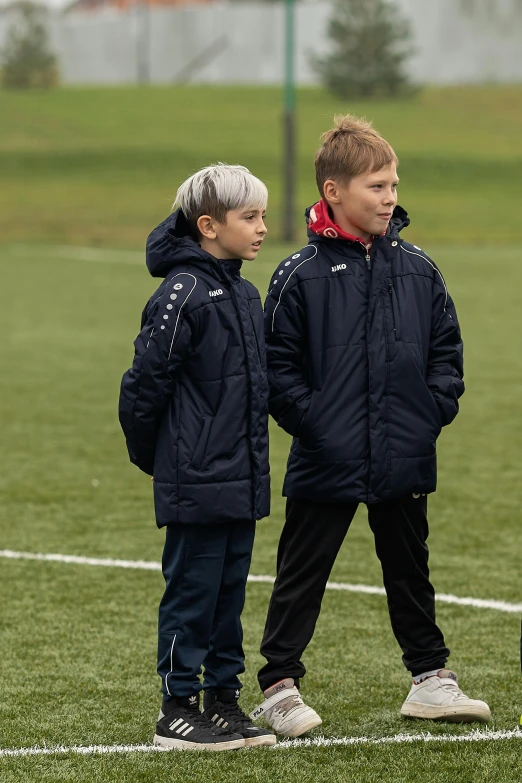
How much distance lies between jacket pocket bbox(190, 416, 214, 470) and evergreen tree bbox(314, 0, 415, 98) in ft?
141

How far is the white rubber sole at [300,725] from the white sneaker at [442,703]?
302 millimetres

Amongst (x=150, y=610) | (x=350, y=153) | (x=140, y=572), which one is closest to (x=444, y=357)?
(x=350, y=153)

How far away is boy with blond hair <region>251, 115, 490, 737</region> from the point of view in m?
3.81

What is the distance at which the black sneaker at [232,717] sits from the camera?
12.2 ft

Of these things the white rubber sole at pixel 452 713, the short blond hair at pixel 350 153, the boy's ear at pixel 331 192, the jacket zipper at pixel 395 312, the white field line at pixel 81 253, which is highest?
the short blond hair at pixel 350 153

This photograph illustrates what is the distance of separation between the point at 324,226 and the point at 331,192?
100 mm

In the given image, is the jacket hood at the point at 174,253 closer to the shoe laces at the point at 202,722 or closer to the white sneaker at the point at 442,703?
the shoe laces at the point at 202,722

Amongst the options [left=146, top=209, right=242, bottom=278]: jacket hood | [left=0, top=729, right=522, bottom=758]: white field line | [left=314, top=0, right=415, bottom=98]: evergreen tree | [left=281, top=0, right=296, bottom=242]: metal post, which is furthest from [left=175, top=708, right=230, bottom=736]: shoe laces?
[left=314, top=0, right=415, bottom=98]: evergreen tree

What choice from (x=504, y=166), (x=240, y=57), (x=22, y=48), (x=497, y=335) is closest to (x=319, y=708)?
Result: (x=497, y=335)

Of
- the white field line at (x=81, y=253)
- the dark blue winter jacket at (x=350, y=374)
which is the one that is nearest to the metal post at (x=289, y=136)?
the white field line at (x=81, y=253)

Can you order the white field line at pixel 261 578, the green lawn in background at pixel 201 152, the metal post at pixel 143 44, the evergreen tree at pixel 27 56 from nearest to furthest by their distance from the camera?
the white field line at pixel 261 578, the green lawn in background at pixel 201 152, the evergreen tree at pixel 27 56, the metal post at pixel 143 44

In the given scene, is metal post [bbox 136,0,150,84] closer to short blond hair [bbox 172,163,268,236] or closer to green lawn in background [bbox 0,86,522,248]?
green lawn in background [bbox 0,86,522,248]

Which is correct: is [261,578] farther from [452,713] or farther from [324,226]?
[324,226]

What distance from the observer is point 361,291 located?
3846 millimetres
